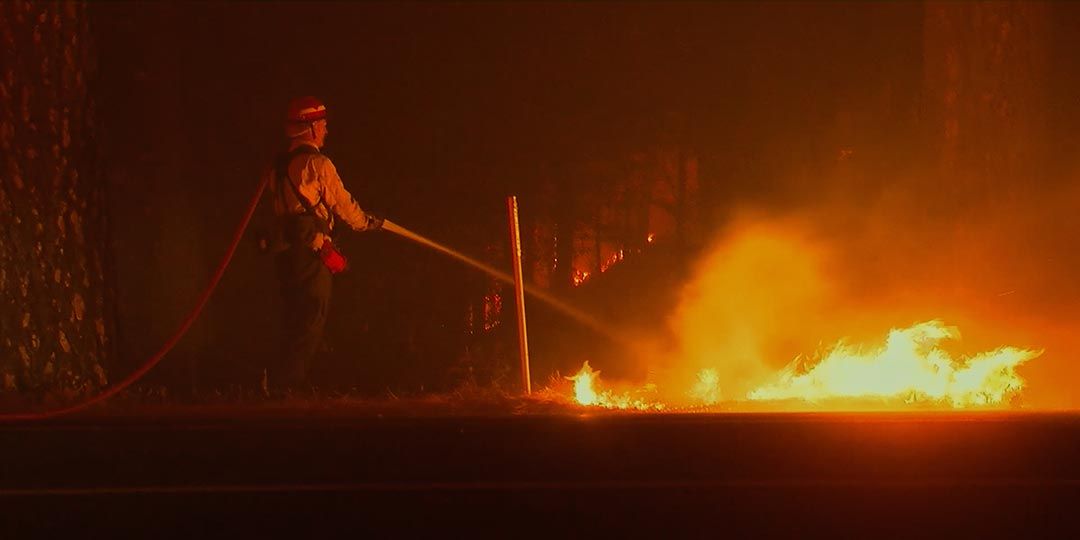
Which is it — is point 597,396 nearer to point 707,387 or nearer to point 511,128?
point 707,387

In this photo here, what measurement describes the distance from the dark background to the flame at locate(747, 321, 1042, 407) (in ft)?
3.58

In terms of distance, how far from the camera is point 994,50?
1108 centimetres

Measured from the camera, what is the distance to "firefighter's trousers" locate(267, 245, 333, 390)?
972 cm

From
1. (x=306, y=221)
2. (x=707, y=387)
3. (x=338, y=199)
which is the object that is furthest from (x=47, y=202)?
(x=707, y=387)

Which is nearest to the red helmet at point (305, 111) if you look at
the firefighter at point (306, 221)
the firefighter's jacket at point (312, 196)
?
the firefighter at point (306, 221)

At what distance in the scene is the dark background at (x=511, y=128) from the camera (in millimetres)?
11539

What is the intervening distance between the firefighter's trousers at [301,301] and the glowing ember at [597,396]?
6.71ft

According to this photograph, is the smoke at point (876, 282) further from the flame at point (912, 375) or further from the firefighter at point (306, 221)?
the firefighter at point (306, 221)

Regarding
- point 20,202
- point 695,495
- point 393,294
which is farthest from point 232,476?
point 393,294

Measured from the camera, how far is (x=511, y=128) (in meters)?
11.7

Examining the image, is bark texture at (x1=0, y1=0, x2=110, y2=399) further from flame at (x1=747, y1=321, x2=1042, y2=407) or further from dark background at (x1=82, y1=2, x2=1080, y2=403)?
flame at (x1=747, y1=321, x2=1042, y2=407)

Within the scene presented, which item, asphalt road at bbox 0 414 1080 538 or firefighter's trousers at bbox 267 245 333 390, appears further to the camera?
firefighter's trousers at bbox 267 245 333 390

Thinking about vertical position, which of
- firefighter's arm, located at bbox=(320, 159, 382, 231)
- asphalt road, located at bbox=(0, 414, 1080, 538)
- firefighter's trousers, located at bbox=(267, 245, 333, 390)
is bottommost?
asphalt road, located at bbox=(0, 414, 1080, 538)

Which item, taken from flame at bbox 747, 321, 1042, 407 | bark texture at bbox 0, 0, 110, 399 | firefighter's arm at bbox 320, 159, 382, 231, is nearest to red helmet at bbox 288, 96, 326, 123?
firefighter's arm at bbox 320, 159, 382, 231
